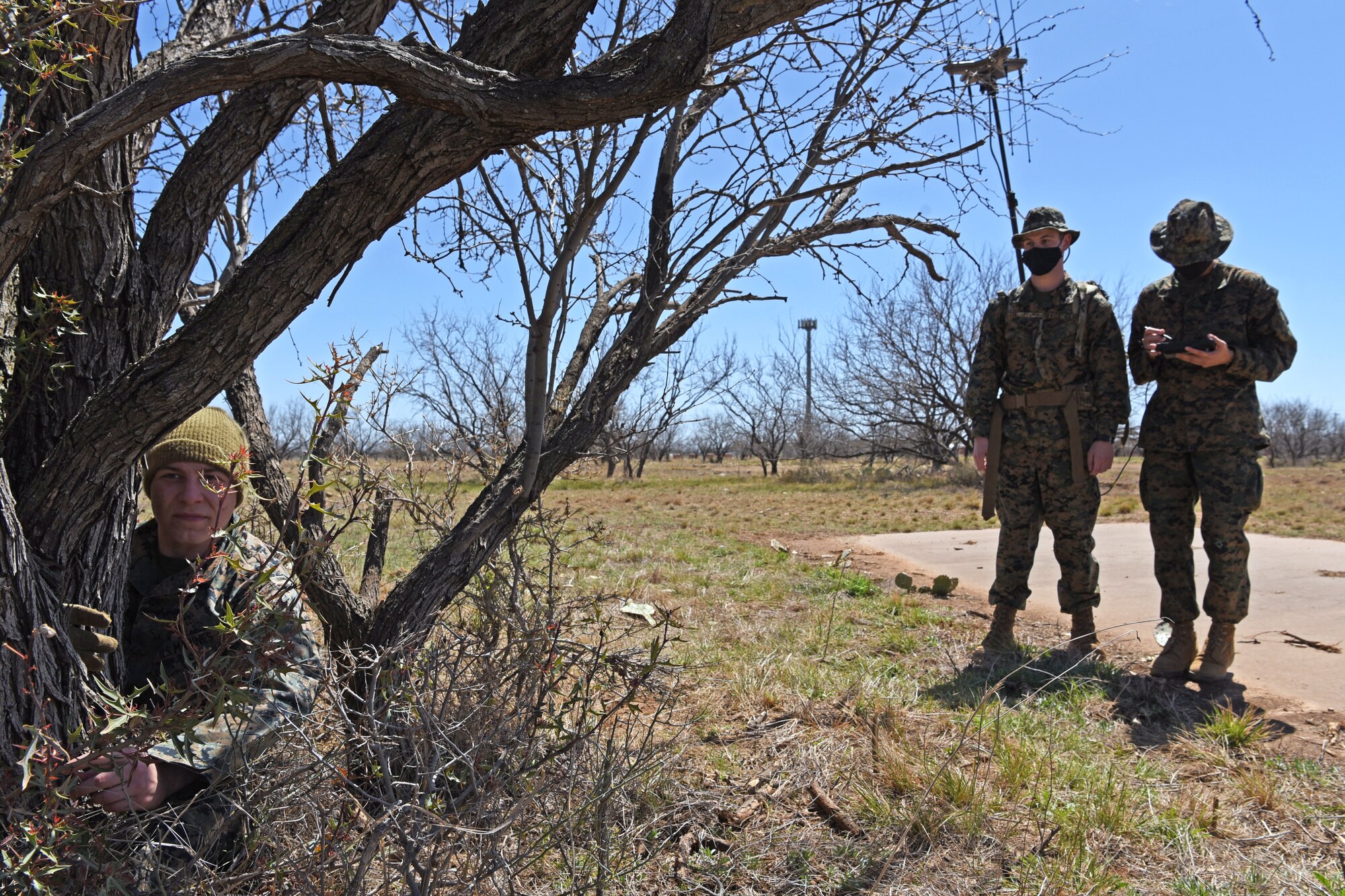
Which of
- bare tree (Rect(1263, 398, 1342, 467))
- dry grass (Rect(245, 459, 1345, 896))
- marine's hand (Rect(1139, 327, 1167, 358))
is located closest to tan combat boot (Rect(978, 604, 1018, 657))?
dry grass (Rect(245, 459, 1345, 896))

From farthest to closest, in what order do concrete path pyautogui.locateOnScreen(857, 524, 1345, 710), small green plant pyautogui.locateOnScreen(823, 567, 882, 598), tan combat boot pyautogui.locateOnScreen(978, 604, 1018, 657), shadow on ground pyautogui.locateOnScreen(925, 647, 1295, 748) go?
small green plant pyautogui.locateOnScreen(823, 567, 882, 598)
tan combat boot pyautogui.locateOnScreen(978, 604, 1018, 657)
concrete path pyautogui.locateOnScreen(857, 524, 1345, 710)
shadow on ground pyautogui.locateOnScreen(925, 647, 1295, 748)

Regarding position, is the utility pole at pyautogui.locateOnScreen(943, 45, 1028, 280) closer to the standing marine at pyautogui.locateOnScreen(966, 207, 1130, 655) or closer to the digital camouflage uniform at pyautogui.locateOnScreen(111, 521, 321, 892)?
the standing marine at pyautogui.locateOnScreen(966, 207, 1130, 655)

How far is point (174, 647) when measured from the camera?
7.27 feet

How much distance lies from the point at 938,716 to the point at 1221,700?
4.13 ft

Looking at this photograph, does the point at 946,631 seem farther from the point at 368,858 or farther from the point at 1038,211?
the point at 368,858

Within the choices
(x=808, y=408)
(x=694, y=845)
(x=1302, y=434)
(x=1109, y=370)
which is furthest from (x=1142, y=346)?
(x=1302, y=434)

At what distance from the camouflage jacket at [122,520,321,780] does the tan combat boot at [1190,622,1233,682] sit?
3594mm

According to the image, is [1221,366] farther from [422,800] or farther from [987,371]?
[422,800]

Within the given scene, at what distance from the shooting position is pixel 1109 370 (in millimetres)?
4035

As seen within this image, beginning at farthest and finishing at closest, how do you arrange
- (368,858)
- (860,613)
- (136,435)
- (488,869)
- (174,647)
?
1. (860,613)
2. (174,647)
3. (136,435)
4. (488,869)
5. (368,858)

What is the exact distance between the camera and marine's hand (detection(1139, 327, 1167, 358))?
12.4ft

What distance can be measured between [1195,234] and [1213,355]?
56 centimetres

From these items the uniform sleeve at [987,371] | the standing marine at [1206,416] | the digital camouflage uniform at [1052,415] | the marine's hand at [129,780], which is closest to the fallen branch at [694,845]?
the marine's hand at [129,780]

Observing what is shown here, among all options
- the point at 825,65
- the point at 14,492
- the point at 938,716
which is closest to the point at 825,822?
the point at 938,716
